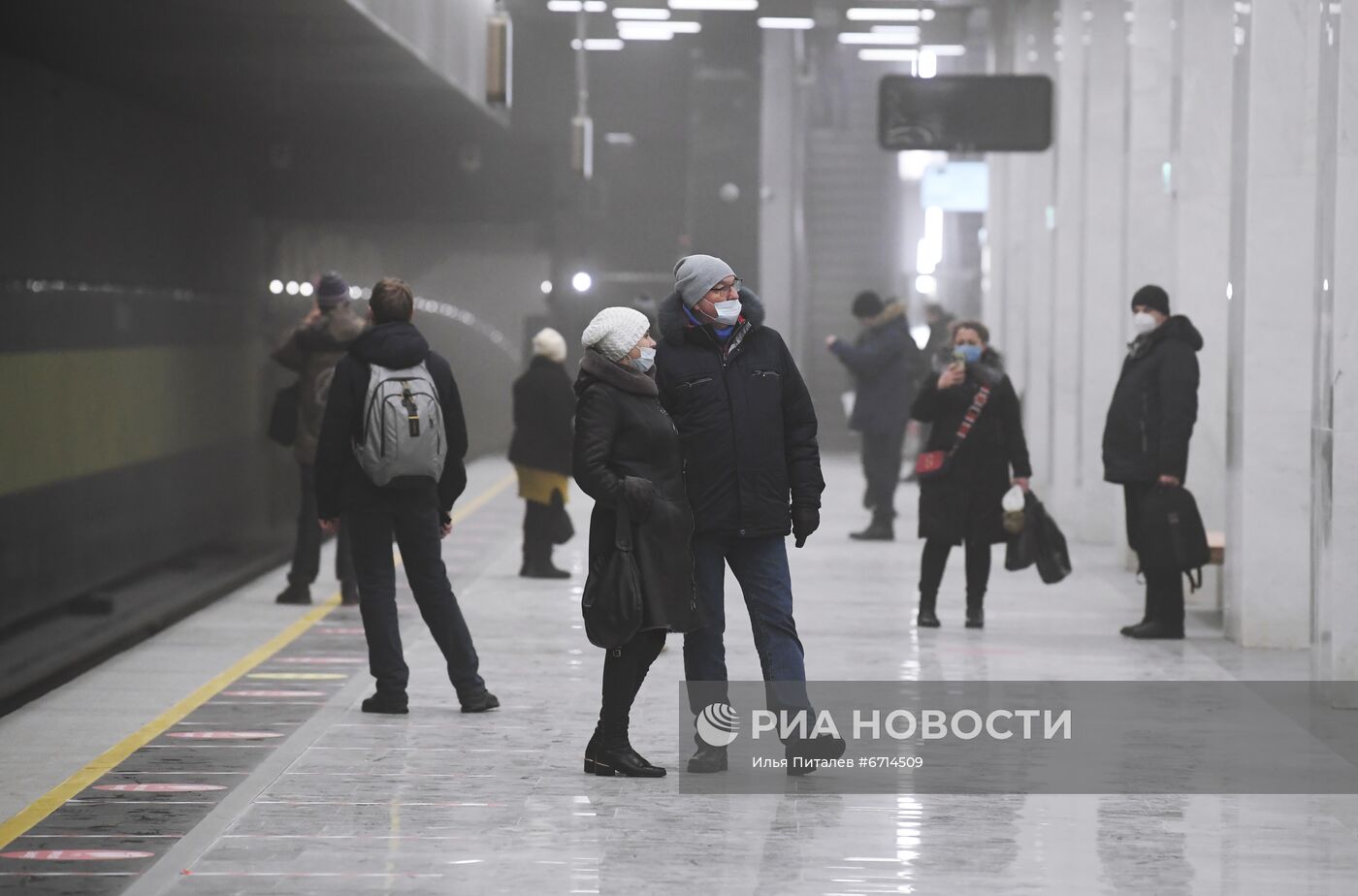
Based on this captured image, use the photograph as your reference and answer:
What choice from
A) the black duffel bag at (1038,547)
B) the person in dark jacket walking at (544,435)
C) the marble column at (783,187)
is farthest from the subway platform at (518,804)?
the marble column at (783,187)

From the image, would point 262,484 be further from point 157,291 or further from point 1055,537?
point 1055,537

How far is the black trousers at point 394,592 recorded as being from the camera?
812cm

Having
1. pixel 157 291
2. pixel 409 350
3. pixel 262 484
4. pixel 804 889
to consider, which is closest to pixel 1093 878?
pixel 804 889

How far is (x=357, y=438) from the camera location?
8055 mm

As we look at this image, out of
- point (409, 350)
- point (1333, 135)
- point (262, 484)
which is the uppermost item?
point (1333, 135)

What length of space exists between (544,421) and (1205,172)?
418 cm

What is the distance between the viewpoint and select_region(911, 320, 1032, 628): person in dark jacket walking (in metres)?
10.6

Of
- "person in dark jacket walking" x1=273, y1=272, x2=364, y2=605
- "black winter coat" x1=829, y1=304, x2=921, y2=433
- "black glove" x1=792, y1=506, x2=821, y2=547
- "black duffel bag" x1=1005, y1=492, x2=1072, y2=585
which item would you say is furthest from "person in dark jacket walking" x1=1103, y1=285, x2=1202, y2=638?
"black winter coat" x1=829, y1=304, x2=921, y2=433

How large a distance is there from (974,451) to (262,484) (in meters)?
9.76

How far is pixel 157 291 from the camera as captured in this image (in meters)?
15.6

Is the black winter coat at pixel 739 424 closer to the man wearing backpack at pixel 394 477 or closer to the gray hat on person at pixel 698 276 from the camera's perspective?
the gray hat on person at pixel 698 276

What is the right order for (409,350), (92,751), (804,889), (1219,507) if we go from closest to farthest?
(804,889) → (92,751) → (409,350) → (1219,507)

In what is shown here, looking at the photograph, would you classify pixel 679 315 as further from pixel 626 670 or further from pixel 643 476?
pixel 626 670

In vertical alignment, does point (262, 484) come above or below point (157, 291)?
below
